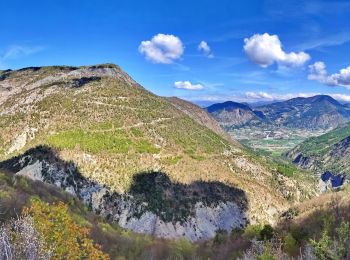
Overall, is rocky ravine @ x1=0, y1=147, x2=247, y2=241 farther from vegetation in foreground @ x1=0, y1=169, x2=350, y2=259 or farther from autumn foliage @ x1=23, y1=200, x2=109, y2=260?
autumn foliage @ x1=23, y1=200, x2=109, y2=260

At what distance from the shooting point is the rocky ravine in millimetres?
163250

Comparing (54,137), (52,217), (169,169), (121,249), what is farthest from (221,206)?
(52,217)

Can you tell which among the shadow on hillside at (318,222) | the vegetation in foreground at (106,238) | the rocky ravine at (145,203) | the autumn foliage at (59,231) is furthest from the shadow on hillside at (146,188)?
the autumn foliage at (59,231)

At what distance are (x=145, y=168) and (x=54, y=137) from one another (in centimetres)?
4503

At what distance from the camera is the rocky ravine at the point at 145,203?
16325 cm

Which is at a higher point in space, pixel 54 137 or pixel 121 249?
pixel 54 137

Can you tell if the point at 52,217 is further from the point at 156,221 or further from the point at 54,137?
the point at 54,137

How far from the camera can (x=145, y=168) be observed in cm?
18800

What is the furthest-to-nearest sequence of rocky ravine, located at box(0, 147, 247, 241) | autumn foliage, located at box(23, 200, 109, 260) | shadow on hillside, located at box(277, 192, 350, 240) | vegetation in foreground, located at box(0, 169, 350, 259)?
rocky ravine, located at box(0, 147, 247, 241), shadow on hillside, located at box(277, 192, 350, 240), autumn foliage, located at box(23, 200, 109, 260), vegetation in foreground, located at box(0, 169, 350, 259)

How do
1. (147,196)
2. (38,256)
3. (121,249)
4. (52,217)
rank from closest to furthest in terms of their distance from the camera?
(38,256), (52,217), (121,249), (147,196)

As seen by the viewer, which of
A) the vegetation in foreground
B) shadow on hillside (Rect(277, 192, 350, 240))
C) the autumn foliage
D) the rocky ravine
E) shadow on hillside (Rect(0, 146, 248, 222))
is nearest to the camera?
the vegetation in foreground

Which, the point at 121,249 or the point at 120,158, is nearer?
the point at 121,249

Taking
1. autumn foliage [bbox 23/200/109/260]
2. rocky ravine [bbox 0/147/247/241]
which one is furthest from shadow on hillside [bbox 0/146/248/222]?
autumn foliage [bbox 23/200/109/260]

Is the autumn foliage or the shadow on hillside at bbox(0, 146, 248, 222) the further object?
the shadow on hillside at bbox(0, 146, 248, 222)
